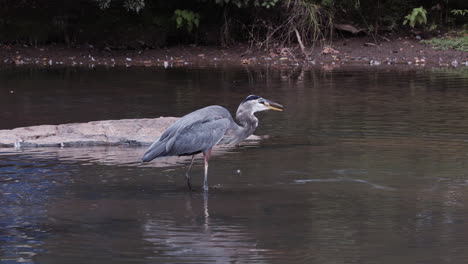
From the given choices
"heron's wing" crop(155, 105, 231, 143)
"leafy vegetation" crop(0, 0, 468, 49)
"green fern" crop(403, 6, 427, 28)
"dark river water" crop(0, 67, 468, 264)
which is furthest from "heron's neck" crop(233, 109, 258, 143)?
"green fern" crop(403, 6, 427, 28)

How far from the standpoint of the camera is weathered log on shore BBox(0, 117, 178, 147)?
424 inches

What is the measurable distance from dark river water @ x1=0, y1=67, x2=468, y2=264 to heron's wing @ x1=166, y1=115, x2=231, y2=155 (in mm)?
423

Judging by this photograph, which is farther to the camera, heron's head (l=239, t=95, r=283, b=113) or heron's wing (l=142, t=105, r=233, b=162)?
heron's head (l=239, t=95, r=283, b=113)

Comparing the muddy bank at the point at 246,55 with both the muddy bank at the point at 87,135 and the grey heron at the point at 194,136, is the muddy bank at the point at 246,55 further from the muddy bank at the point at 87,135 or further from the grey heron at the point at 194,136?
the grey heron at the point at 194,136

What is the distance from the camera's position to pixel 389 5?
84.5ft

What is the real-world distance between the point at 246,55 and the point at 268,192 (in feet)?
51.4

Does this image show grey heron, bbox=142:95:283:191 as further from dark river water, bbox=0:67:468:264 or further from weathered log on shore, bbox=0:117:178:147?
weathered log on shore, bbox=0:117:178:147

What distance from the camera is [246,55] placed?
23.7m

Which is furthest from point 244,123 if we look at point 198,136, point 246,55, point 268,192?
point 246,55

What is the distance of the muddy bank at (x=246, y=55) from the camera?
Result: 73.7ft

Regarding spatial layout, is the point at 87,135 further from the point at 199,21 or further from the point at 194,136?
the point at 199,21

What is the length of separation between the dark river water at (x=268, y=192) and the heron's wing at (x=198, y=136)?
42 centimetres

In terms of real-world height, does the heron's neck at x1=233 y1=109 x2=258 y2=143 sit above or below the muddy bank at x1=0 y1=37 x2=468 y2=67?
below

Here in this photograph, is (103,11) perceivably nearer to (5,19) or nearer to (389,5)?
(5,19)
